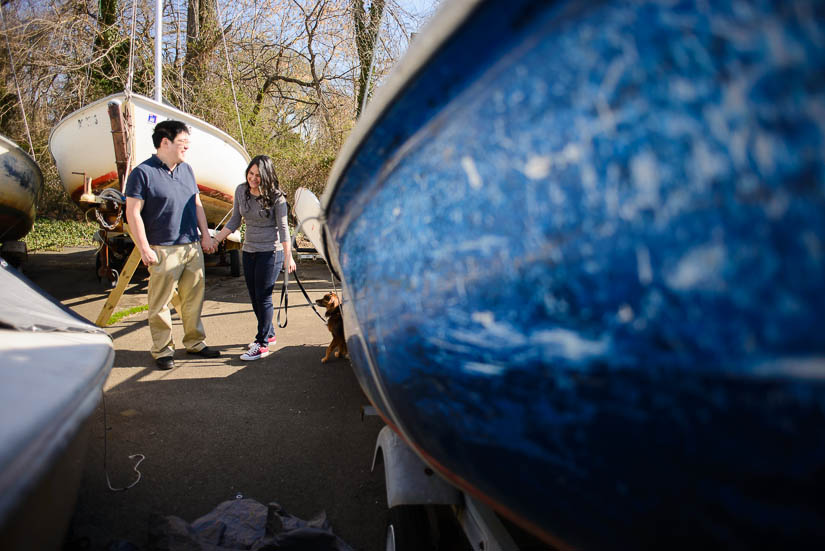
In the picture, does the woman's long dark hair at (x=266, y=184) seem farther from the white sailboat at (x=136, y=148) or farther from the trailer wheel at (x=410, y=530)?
the white sailboat at (x=136, y=148)

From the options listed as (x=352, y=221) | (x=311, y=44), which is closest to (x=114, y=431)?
(x=352, y=221)

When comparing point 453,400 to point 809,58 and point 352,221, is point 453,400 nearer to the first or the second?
point 352,221

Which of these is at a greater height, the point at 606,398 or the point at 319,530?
the point at 606,398

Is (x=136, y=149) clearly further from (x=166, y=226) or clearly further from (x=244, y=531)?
(x=244, y=531)

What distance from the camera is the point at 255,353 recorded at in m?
4.00

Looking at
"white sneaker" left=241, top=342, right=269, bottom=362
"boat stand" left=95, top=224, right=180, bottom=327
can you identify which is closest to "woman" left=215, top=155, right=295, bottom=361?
"white sneaker" left=241, top=342, right=269, bottom=362

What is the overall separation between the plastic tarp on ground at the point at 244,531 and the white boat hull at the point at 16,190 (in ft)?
21.7

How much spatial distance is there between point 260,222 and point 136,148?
291cm

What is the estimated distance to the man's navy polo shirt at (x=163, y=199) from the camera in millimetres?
3262

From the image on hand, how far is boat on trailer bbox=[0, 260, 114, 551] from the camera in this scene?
0.97 metres

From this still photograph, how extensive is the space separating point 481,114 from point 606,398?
507mm

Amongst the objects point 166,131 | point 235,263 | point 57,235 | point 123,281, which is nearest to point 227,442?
point 166,131

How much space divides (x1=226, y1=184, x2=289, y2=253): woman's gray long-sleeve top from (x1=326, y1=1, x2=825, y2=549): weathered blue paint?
2765mm

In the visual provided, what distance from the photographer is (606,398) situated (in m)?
0.70
